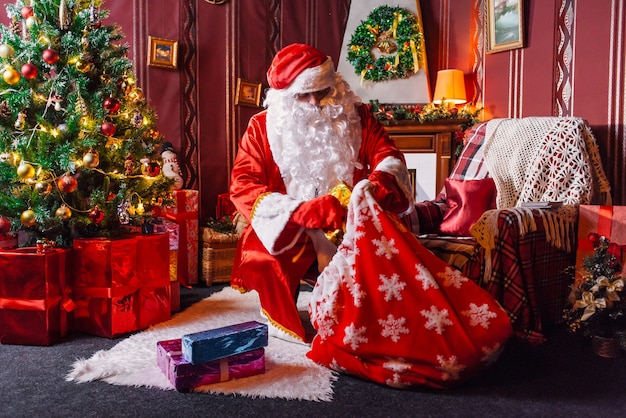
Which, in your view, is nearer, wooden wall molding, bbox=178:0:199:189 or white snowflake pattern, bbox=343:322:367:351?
white snowflake pattern, bbox=343:322:367:351

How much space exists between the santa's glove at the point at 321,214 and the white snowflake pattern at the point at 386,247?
0.25 meters

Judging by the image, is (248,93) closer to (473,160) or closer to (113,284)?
(473,160)

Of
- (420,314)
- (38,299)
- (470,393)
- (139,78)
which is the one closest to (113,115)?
(38,299)

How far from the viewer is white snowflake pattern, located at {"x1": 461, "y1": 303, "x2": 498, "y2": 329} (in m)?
1.98

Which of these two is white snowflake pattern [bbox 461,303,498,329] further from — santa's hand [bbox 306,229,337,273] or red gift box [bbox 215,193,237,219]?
red gift box [bbox 215,193,237,219]

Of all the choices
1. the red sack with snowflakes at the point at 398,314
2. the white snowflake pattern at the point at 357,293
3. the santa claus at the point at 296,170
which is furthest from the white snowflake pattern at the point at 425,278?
the santa claus at the point at 296,170

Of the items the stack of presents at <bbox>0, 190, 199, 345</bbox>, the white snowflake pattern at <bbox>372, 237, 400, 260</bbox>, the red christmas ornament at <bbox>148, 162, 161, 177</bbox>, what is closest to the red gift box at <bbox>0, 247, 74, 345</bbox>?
the stack of presents at <bbox>0, 190, 199, 345</bbox>

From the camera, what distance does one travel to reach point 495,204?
3143mm

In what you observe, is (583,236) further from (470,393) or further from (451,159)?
(451,159)

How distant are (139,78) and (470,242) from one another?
292 centimetres

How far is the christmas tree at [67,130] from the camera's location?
2561 millimetres

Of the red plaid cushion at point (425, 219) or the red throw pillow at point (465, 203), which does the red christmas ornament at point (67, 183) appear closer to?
the red plaid cushion at point (425, 219)

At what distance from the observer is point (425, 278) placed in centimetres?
202

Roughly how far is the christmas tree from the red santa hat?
2.77ft
